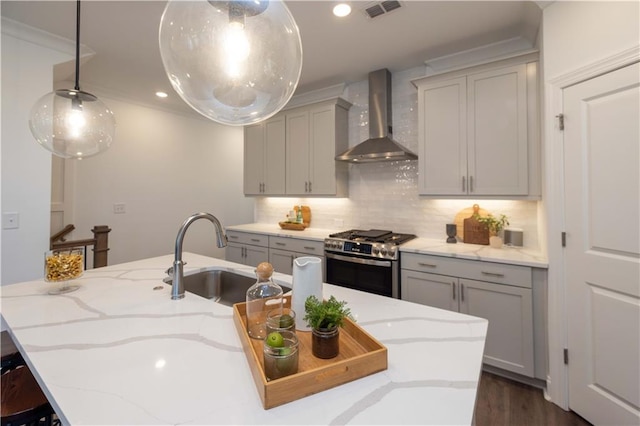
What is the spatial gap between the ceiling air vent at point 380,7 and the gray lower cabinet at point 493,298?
6.15ft

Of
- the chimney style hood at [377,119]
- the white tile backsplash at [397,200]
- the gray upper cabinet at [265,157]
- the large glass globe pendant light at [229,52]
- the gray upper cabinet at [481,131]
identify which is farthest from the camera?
the gray upper cabinet at [265,157]

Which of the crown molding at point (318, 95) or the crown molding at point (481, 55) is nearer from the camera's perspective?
the crown molding at point (481, 55)

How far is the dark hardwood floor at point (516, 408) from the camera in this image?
170cm

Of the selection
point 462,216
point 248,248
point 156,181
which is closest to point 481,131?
point 462,216

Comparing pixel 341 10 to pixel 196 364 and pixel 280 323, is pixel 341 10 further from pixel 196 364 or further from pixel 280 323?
pixel 196 364

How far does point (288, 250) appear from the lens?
315 cm

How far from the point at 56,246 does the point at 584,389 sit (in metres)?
4.01

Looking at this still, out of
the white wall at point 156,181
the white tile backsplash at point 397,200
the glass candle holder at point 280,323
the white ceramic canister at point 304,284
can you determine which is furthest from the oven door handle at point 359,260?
the white wall at point 156,181

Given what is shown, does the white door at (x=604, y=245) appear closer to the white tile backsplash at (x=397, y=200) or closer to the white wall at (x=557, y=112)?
the white wall at (x=557, y=112)

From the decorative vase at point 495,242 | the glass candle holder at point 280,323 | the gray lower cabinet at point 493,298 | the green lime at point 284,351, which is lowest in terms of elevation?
the gray lower cabinet at point 493,298

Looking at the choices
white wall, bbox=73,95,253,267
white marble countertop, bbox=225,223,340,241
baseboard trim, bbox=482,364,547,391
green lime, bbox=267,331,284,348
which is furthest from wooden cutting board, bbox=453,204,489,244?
white wall, bbox=73,95,253,267

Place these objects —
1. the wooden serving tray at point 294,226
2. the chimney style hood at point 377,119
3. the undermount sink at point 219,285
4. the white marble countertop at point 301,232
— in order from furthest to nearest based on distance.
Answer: the wooden serving tray at point 294,226
the white marble countertop at point 301,232
the chimney style hood at point 377,119
the undermount sink at point 219,285

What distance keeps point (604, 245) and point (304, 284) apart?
5.71 feet

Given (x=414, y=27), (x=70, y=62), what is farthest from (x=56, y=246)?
(x=414, y=27)
